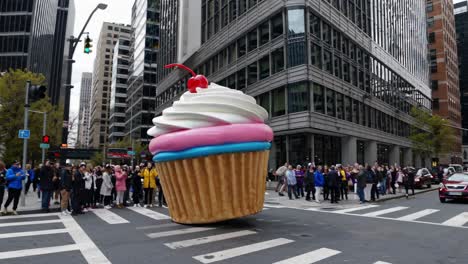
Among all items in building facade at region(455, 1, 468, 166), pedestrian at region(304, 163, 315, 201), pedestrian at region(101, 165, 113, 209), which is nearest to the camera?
pedestrian at region(101, 165, 113, 209)

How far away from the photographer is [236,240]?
717 cm

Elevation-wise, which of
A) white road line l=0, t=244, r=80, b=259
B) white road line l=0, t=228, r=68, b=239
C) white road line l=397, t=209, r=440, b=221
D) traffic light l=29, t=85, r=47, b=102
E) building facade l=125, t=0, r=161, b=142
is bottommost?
white road line l=397, t=209, r=440, b=221

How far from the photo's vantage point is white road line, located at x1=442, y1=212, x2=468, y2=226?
33.8 ft

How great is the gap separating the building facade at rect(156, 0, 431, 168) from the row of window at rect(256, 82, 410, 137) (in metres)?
0.08

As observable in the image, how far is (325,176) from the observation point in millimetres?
16984

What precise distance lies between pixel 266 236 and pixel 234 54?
1123 inches

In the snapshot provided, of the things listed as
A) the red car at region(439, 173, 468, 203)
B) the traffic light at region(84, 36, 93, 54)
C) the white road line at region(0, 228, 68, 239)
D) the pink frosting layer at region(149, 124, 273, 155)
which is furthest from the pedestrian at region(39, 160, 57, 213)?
the red car at region(439, 173, 468, 203)

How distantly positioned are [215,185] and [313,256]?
2844 mm

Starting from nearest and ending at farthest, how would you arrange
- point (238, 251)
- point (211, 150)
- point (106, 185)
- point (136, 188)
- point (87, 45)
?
point (238, 251)
point (211, 150)
point (106, 185)
point (136, 188)
point (87, 45)

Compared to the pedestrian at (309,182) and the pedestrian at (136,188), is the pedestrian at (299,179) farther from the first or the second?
the pedestrian at (136,188)

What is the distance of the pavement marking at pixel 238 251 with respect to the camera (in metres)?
5.78

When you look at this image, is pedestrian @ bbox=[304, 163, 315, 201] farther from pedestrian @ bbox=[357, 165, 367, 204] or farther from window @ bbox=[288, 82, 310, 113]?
window @ bbox=[288, 82, 310, 113]

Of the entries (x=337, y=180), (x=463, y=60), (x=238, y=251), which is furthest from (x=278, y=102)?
(x=463, y=60)

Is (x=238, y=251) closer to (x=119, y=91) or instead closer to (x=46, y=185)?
(x=46, y=185)
